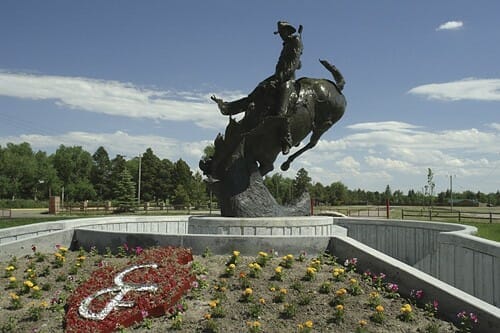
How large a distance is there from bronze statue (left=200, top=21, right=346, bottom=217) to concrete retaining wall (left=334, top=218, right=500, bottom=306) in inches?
91.2

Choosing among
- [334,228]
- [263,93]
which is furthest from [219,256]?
[263,93]

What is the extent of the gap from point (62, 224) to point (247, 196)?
4.25 m

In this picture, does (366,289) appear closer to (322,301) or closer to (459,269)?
(322,301)

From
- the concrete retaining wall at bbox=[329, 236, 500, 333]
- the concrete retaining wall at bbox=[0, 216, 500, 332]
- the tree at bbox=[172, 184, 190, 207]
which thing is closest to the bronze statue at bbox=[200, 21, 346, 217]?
the concrete retaining wall at bbox=[0, 216, 500, 332]

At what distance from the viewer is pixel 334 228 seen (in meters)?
10.6

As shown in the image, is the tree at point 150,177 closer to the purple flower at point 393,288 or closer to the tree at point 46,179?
the tree at point 46,179

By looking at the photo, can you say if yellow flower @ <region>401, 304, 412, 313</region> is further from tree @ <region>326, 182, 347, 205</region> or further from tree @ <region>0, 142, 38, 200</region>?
tree @ <region>0, 142, 38, 200</region>

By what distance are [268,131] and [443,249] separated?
4.35 m

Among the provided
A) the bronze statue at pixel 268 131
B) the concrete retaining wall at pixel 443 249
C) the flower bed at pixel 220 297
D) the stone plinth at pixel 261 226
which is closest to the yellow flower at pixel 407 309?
the flower bed at pixel 220 297

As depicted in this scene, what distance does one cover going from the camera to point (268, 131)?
10.7 m

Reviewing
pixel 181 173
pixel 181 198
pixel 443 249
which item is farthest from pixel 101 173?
pixel 443 249

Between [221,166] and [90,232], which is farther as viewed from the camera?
[221,166]

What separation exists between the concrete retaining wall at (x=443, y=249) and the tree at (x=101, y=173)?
6073cm

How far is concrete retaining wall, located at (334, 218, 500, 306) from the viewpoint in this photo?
23.1 ft
